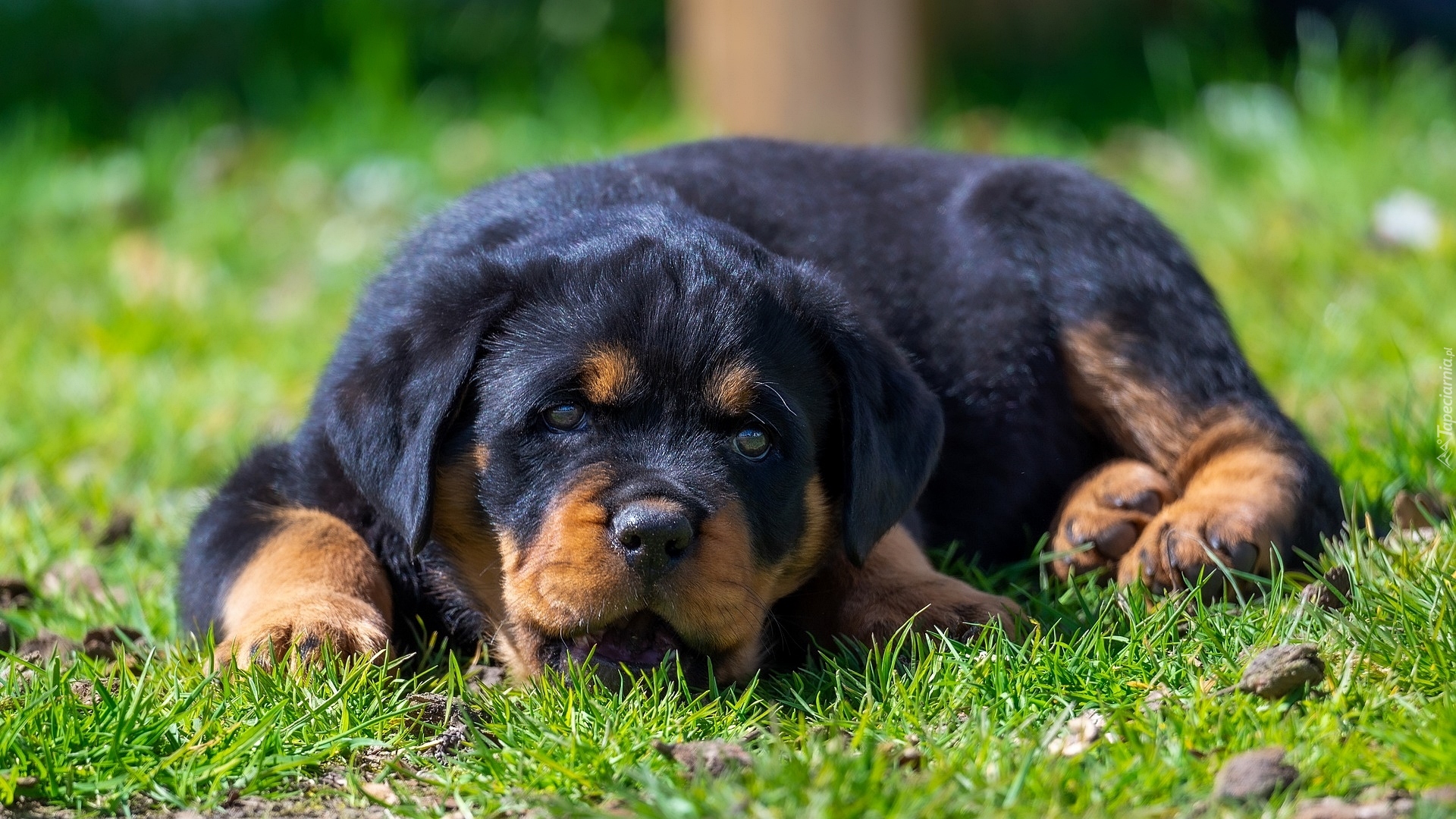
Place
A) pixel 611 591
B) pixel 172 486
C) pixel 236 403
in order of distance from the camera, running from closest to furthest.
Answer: pixel 611 591, pixel 172 486, pixel 236 403

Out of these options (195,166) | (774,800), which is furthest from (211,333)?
(774,800)

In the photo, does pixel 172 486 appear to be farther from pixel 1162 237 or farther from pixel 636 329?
pixel 1162 237

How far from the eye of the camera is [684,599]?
2.95m

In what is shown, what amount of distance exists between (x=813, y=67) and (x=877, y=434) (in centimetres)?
481

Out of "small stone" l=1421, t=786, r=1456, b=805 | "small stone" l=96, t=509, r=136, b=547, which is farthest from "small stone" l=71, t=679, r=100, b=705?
"small stone" l=1421, t=786, r=1456, b=805

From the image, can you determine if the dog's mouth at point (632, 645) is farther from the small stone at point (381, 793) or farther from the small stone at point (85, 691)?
the small stone at point (85, 691)

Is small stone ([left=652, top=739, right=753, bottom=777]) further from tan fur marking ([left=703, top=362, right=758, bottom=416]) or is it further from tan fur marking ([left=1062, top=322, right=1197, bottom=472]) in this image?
tan fur marking ([left=1062, top=322, right=1197, bottom=472])

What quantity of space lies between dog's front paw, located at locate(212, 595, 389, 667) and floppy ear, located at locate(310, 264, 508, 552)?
23cm

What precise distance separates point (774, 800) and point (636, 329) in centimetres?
105

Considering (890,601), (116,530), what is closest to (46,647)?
(116,530)

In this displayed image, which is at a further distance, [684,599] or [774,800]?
[684,599]

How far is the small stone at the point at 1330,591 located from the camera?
3.34 meters

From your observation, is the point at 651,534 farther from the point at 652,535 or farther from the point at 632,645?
the point at 632,645

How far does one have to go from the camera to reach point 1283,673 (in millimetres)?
2898
